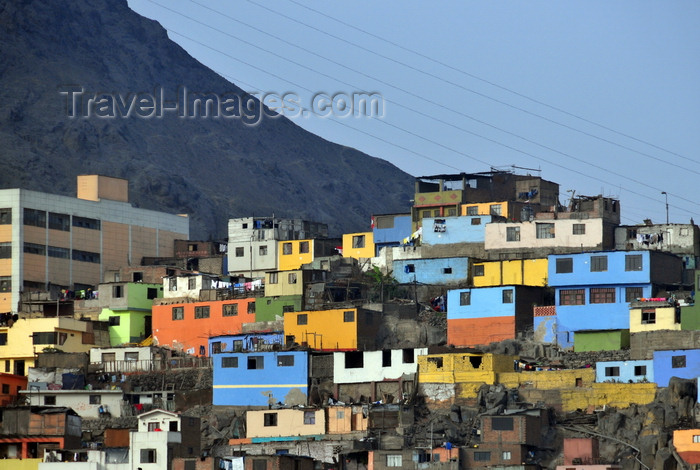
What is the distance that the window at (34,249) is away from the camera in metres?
94.5

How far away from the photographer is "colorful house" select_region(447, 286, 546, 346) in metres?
76.0

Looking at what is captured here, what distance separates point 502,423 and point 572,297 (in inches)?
579

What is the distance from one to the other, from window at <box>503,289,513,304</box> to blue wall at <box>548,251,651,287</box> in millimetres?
2113

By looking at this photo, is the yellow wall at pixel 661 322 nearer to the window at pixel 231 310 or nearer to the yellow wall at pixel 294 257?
the window at pixel 231 310

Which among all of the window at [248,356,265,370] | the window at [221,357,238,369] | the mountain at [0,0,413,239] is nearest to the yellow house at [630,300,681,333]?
the window at [248,356,265,370]

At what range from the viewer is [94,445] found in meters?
67.9

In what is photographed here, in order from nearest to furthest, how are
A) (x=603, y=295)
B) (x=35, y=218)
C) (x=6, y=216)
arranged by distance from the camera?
(x=603, y=295), (x=6, y=216), (x=35, y=218)

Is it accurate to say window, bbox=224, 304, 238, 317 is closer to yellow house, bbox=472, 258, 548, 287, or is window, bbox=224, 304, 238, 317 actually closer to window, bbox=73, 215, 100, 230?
yellow house, bbox=472, 258, 548, 287

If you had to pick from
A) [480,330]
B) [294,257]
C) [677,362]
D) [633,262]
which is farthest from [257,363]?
[294,257]

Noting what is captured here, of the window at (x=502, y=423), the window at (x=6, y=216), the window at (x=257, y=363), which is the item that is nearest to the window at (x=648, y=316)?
the window at (x=502, y=423)

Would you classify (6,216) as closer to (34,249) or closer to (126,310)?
(34,249)

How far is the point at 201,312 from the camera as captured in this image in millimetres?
84562

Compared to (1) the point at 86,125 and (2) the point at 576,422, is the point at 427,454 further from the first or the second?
(1) the point at 86,125

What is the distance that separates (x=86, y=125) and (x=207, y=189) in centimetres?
1403
